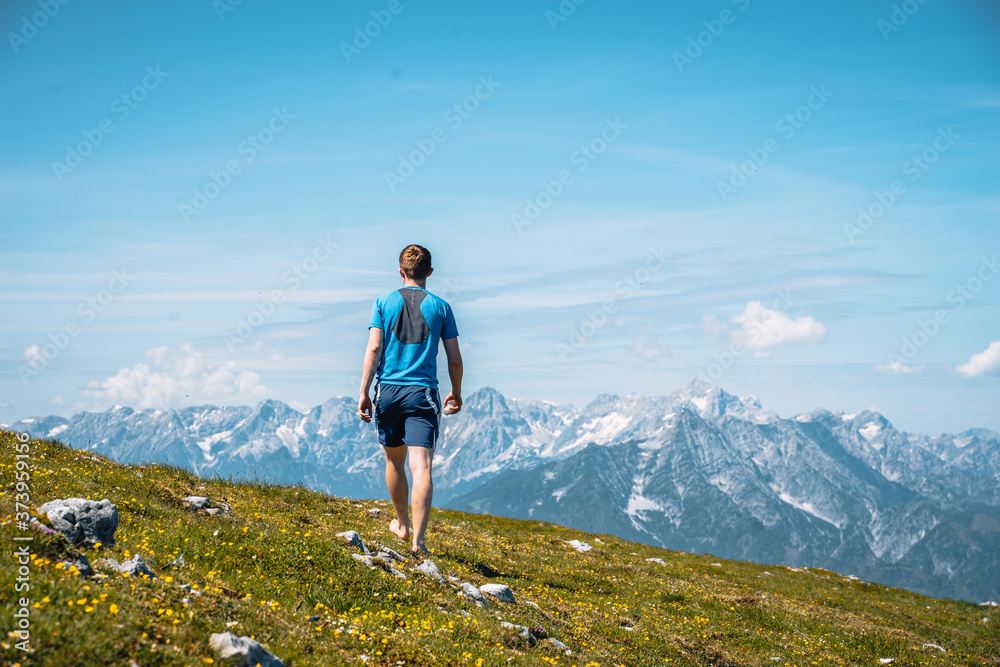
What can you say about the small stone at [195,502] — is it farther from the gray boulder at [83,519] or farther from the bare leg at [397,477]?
the gray boulder at [83,519]

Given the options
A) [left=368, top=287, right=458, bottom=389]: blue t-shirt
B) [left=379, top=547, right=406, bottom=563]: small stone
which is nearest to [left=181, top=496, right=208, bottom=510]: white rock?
[left=379, top=547, right=406, bottom=563]: small stone

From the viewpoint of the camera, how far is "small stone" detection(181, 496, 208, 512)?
501 inches

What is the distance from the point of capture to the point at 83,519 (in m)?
8.14

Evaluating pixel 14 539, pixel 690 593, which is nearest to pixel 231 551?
pixel 14 539

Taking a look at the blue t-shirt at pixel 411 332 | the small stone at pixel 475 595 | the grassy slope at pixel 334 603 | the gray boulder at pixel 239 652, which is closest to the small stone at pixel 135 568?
the grassy slope at pixel 334 603

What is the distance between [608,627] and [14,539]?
9.75m

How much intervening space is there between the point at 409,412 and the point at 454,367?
1.08 meters

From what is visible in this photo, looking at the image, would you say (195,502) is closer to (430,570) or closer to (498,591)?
(430,570)

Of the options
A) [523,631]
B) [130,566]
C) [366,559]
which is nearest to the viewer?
[130,566]

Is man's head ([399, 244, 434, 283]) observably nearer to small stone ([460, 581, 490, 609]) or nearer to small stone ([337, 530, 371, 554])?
small stone ([337, 530, 371, 554])


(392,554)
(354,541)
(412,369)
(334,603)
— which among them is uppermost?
(412,369)

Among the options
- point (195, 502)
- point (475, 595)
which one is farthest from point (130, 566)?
point (195, 502)

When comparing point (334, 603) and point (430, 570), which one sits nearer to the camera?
point (334, 603)

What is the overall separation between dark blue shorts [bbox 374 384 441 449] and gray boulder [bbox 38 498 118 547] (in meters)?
3.92
